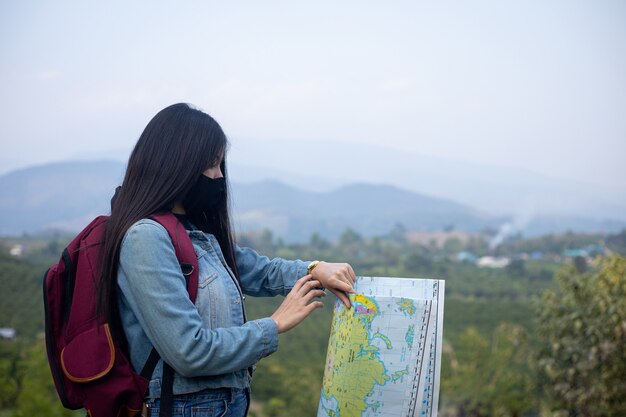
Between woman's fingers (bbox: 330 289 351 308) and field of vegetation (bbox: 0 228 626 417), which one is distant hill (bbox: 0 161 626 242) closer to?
field of vegetation (bbox: 0 228 626 417)

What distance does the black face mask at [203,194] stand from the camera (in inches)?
48.2

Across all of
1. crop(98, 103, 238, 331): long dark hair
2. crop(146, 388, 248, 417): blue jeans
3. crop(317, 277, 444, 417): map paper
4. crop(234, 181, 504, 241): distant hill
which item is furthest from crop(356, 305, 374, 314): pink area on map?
crop(234, 181, 504, 241): distant hill

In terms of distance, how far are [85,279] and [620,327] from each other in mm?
3691

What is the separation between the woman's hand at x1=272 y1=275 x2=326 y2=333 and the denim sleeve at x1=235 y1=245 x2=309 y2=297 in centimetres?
14

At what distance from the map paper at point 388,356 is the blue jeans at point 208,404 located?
16 centimetres

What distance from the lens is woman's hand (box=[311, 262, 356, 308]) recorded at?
1.25m

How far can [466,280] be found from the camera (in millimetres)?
21578

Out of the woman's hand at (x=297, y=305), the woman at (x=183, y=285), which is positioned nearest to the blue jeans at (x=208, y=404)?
the woman at (x=183, y=285)

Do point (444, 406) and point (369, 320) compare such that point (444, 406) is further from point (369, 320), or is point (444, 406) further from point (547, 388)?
point (369, 320)

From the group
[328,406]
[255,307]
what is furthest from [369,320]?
[255,307]

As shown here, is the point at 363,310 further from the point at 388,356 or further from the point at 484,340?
the point at 484,340

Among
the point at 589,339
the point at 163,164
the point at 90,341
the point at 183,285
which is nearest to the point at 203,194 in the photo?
the point at 163,164

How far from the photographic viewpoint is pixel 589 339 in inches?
194

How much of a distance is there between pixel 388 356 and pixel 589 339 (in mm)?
4269
